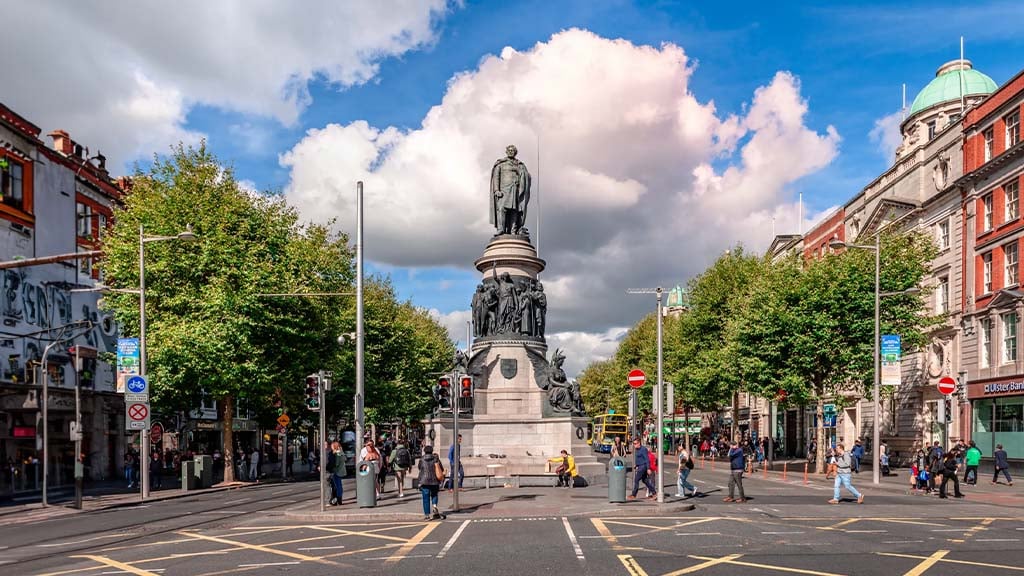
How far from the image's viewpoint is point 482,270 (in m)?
35.8

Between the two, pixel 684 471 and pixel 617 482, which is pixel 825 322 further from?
pixel 617 482

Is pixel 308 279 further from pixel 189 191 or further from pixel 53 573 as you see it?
pixel 53 573

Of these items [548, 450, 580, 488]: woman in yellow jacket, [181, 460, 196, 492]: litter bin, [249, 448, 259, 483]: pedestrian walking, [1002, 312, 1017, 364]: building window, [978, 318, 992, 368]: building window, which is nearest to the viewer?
[548, 450, 580, 488]: woman in yellow jacket

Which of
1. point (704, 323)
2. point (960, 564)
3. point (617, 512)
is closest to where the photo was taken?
point (960, 564)

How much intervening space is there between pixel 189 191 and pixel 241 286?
5.18 metres

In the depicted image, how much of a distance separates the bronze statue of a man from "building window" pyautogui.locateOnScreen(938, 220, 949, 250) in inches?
1051

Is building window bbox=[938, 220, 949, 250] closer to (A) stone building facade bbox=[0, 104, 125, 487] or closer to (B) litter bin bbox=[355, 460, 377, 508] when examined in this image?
(B) litter bin bbox=[355, 460, 377, 508]

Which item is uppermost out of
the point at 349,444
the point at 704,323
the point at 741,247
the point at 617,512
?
the point at 741,247

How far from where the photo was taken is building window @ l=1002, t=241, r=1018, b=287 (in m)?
41.5

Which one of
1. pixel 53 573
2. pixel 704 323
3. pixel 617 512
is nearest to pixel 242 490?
pixel 617 512

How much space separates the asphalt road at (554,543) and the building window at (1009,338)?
19406 millimetres

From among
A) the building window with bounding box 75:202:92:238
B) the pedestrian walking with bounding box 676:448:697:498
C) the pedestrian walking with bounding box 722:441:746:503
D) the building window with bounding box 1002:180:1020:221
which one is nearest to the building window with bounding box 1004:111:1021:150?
the building window with bounding box 1002:180:1020:221

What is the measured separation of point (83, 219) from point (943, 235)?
4717 cm

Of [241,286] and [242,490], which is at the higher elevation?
[241,286]
